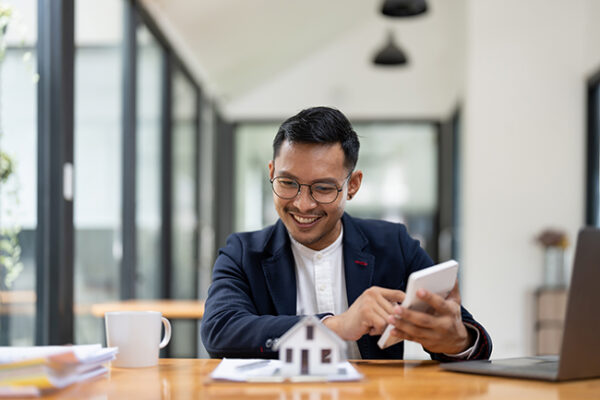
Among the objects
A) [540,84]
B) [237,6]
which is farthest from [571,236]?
[237,6]

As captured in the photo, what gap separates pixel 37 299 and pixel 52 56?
38.2 inches

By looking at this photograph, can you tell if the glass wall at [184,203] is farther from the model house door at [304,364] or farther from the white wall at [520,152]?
the model house door at [304,364]

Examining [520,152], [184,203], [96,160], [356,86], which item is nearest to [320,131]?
[96,160]

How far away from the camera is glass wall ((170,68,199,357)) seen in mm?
5770

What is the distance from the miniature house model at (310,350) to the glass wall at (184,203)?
13.9 ft

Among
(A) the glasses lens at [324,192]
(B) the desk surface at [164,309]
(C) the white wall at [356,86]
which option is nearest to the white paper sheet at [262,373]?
(A) the glasses lens at [324,192]

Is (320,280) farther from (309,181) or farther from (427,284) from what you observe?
(427,284)

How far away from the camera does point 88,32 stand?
141 inches

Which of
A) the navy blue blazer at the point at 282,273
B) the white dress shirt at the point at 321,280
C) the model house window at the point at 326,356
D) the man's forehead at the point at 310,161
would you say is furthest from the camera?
the white dress shirt at the point at 321,280

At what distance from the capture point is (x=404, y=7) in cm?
435

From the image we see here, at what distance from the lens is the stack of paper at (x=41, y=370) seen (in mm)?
1209

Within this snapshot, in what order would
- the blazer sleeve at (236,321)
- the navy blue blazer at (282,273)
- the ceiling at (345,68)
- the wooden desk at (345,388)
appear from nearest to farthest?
the wooden desk at (345,388)
the blazer sleeve at (236,321)
the navy blue blazer at (282,273)
the ceiling at (345,68)

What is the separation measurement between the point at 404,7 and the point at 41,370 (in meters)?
3.57

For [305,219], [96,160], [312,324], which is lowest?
[312,324]
